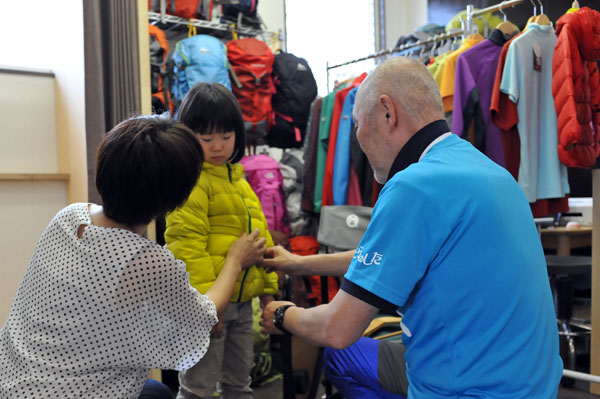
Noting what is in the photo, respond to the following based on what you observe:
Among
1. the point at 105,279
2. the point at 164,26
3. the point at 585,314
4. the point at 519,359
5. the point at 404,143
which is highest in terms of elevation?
the point at 164,26

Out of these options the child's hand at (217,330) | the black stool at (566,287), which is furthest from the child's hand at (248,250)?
the black stool at (566,287)

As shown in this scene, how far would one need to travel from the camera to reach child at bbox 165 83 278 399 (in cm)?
192

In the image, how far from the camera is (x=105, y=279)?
1164mm

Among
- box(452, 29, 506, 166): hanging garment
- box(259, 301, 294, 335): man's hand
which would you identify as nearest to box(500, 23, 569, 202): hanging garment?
box(452, 29, 506, 166): hanging garment

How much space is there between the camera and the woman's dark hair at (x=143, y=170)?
1195 mm

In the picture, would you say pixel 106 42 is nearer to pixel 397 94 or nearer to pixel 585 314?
pixel 397 94

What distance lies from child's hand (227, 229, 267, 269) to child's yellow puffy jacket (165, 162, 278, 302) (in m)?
0.11

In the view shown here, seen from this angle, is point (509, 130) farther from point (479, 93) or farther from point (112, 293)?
point (112, 293)

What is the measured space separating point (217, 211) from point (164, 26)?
2.79m

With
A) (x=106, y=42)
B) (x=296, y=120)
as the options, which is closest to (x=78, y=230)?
(x=106, y=42)

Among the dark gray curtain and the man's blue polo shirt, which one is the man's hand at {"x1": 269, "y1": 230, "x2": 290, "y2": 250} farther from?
the man's blue polo shirt

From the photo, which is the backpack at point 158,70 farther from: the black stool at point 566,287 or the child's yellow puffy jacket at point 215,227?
the black stool at point 566,287

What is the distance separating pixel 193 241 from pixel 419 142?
935 millimetres

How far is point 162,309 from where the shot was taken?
123cm
